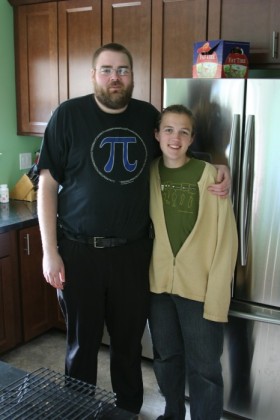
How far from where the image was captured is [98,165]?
179 cm

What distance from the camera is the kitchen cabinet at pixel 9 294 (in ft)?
8.46

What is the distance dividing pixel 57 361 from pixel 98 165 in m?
1.42

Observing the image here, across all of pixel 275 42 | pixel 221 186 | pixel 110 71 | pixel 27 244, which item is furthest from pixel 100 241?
pixel 275 42

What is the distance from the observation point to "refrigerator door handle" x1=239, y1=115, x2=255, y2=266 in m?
1.95

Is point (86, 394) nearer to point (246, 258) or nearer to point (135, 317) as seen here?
point (135, 317)

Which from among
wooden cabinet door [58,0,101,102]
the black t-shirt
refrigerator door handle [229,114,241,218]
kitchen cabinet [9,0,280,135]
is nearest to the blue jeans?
the black t-shirt

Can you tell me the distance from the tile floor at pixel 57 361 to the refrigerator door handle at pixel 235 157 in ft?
3.42

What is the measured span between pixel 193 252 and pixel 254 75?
4.12 ft

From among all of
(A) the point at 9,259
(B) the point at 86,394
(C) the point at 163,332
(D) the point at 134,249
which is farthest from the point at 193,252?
(A) the point at 9,259

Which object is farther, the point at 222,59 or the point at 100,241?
the point at 222,59

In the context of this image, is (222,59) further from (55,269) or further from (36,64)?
(36,64)

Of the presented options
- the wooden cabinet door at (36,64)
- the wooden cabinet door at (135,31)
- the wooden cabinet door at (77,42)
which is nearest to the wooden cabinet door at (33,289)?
the wooden cabinet door at (36,64)

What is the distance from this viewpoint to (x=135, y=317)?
193 cm

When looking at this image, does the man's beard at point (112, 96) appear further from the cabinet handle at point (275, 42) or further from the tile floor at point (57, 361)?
the tile floor at point (57, 361)
